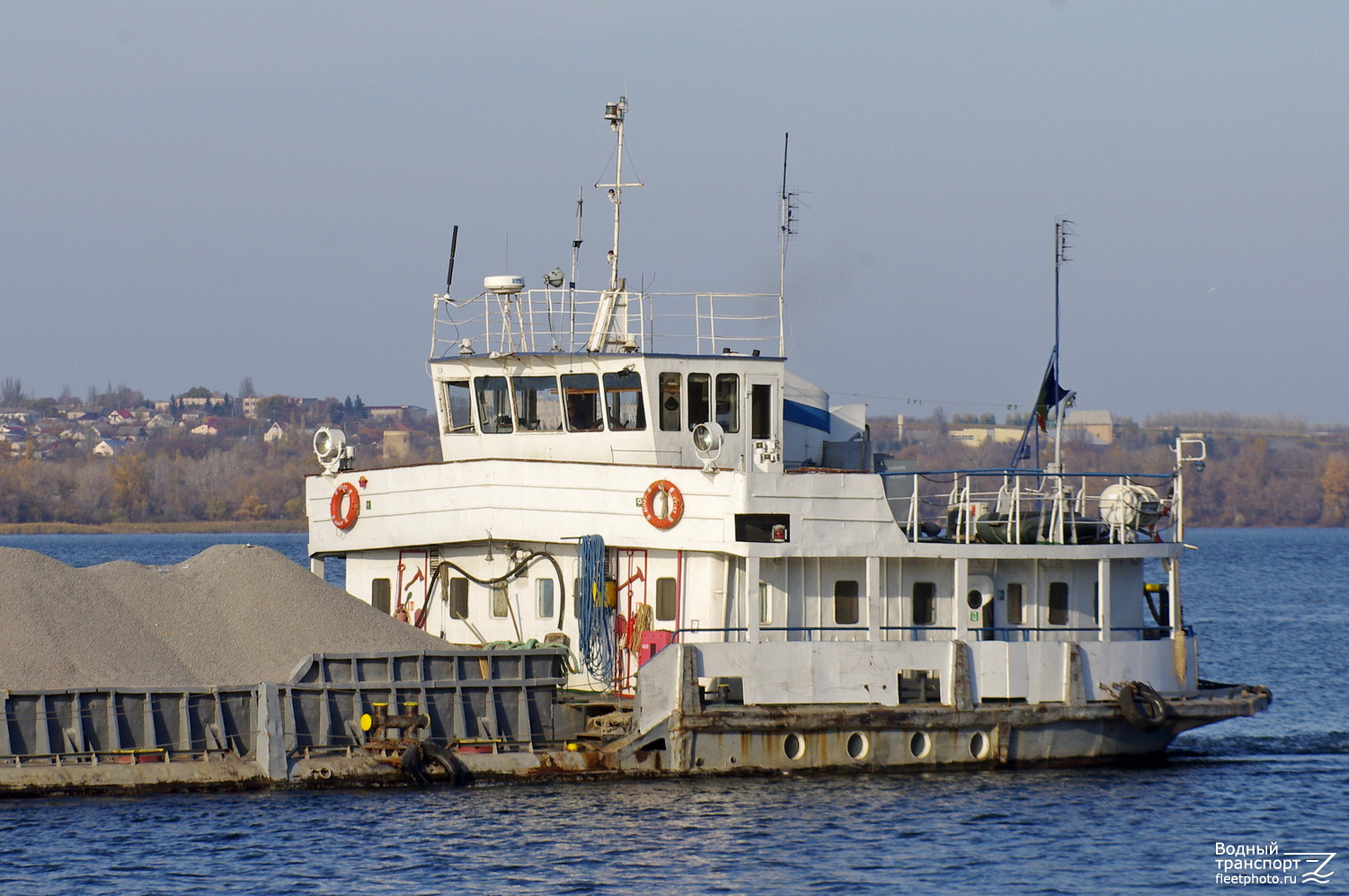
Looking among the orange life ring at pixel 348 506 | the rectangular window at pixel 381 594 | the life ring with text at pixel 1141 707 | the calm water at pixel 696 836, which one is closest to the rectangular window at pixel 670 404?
the orange life ring at pixel 348 506

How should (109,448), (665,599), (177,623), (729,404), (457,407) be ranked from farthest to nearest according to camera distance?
1. (109,448)
2. (457,407)
3. (729,404)
4. (665,599)
5. (177,623)

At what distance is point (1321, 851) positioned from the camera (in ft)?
66.1

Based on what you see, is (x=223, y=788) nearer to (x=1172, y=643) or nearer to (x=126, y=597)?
(x=126, y=597)

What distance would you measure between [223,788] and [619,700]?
5.00 meters

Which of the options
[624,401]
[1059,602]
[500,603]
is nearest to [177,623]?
[500,603]

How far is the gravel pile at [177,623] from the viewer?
781 inches

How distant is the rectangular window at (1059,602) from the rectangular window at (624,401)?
6202mm

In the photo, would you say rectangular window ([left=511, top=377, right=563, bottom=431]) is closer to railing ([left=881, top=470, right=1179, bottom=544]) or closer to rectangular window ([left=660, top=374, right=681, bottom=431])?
rectangular window ([left=660, top=374, right=681, bottom=431])

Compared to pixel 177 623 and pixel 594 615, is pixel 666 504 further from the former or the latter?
pixel 177 623

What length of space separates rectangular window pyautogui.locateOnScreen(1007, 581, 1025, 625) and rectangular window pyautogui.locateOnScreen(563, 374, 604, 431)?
6.16 meters

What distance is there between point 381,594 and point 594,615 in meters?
4.03

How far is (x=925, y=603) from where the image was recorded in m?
22.8

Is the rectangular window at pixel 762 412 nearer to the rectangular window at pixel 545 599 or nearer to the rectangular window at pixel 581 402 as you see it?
the rectangular window at pixel 581 402

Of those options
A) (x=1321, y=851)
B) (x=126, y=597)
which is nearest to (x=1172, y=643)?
(x=1321, y=851)
